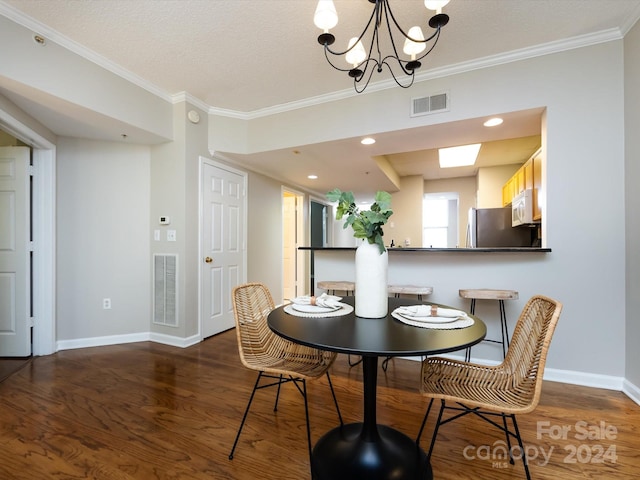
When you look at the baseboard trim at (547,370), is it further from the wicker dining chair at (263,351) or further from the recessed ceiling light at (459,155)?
the recessed ceiling light at (459,155)

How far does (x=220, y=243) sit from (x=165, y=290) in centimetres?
79

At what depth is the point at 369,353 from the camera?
3.26 ft

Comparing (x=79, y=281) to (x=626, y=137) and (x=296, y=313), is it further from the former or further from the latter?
(x=626, y=137)

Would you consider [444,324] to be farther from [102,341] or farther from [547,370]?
[102,341]

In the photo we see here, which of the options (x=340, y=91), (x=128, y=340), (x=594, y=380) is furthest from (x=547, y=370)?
(x=128, y=340)

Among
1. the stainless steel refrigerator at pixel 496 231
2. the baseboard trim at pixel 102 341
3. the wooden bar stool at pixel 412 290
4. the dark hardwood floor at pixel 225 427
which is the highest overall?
the stainless steel refrigerator at pixel 496 231

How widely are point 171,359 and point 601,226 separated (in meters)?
3.69

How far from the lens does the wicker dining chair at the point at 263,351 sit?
1.52 m

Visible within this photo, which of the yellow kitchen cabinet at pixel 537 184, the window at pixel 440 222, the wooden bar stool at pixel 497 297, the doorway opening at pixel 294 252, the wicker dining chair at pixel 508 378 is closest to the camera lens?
the wicker dining chair at pixel 508 378

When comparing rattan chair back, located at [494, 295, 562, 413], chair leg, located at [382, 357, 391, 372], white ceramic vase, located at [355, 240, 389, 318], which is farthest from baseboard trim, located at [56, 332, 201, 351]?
rattan chair back, located at [494, 295, 562, 413]

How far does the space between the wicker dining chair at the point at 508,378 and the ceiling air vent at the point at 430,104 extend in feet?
6.09

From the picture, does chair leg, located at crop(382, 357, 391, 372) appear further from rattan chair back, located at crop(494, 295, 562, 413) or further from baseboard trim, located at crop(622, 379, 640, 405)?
baseboard trim, located at crop(622, 379, 640, 405)

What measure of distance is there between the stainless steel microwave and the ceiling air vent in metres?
1.19

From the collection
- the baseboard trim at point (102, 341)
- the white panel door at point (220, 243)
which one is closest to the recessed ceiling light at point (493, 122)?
the white panel door at point (220, 243)
